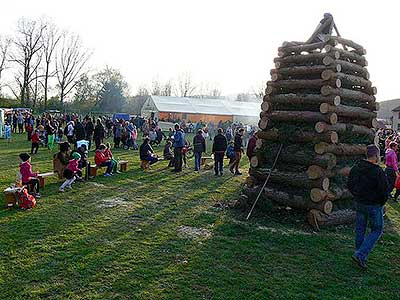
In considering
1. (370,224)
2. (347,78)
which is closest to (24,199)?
(370,224)

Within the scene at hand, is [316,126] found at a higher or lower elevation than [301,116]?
lower

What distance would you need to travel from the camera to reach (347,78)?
32.0 ft

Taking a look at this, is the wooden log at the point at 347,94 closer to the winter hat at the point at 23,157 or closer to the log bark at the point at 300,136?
the log bark at the point at 300,136

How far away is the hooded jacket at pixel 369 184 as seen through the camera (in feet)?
21.2

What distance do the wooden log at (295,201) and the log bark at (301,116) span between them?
180 centimetres

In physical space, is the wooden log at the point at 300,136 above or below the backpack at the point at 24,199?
above

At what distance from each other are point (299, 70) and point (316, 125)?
5.40ft

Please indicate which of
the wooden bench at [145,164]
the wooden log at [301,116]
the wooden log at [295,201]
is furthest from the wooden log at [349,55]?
the wooden bench at [145,164]

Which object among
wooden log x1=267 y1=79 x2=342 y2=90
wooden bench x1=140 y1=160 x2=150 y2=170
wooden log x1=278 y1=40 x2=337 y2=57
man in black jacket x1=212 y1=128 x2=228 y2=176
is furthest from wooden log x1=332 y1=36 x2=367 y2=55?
wooden bench x1=140 y1=160 x2=150 y2=170

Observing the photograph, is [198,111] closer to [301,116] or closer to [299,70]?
[299,70]

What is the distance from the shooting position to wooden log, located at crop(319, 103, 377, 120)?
9258 mm

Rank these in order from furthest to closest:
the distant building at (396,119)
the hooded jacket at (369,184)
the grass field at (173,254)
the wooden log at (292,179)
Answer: the distant building at (396,119) → the wooden log at (292,179) → the hooded jacket at (369,184) → the grass field at (173,254)

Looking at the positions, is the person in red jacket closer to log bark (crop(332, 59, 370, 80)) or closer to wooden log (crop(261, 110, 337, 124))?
wooden log (crop(261, 110, 337, 124))

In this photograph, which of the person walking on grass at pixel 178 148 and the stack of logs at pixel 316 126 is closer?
the stack of logs at pixel 316 126
